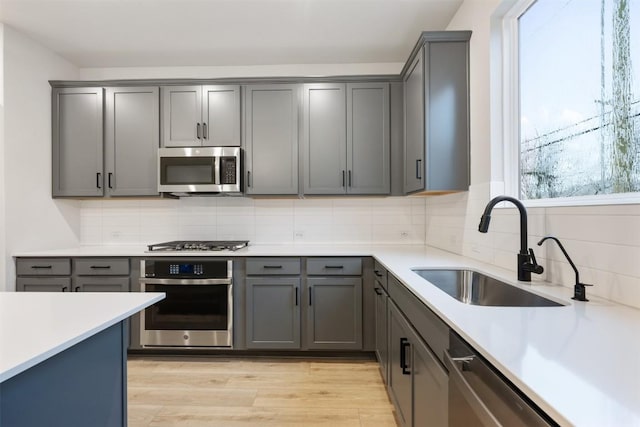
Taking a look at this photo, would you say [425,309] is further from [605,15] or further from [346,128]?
[346,128]

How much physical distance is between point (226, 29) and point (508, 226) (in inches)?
99.9

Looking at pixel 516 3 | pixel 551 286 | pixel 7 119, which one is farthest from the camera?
pixel 7 119

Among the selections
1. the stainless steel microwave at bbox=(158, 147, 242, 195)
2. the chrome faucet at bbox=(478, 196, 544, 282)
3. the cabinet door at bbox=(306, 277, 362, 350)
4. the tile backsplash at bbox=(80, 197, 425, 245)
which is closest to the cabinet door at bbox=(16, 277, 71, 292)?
the tile backsplash at bbox=(80, 197, 425, 245)

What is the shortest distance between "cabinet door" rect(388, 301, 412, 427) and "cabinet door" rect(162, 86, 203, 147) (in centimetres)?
229

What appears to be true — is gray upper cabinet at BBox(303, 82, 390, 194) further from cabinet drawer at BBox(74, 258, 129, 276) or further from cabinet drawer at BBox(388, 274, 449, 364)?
cabinet drawer at BBox(74, 258, 129, 276)

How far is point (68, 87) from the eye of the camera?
3.11m

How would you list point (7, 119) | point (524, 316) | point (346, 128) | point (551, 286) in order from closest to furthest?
1. point (524, 316)
2. point (551, 286)
3. point (7, 119)
4. point (346, 128)

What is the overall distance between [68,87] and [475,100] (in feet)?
11.5

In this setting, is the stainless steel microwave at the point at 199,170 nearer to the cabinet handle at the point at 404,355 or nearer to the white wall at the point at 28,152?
the white wall at the point at 28,152

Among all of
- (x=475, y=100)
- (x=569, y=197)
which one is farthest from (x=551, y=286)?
(x=475, y=100)

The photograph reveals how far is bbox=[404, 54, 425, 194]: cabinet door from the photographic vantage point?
2412 millimetres

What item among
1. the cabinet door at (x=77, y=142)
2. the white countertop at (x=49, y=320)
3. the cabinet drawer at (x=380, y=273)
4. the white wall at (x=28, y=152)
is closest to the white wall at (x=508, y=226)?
the cabinet drawer at (x=380, y=273)

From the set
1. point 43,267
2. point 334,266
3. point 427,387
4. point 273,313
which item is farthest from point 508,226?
point 43,267

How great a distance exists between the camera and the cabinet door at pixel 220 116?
3.05m
